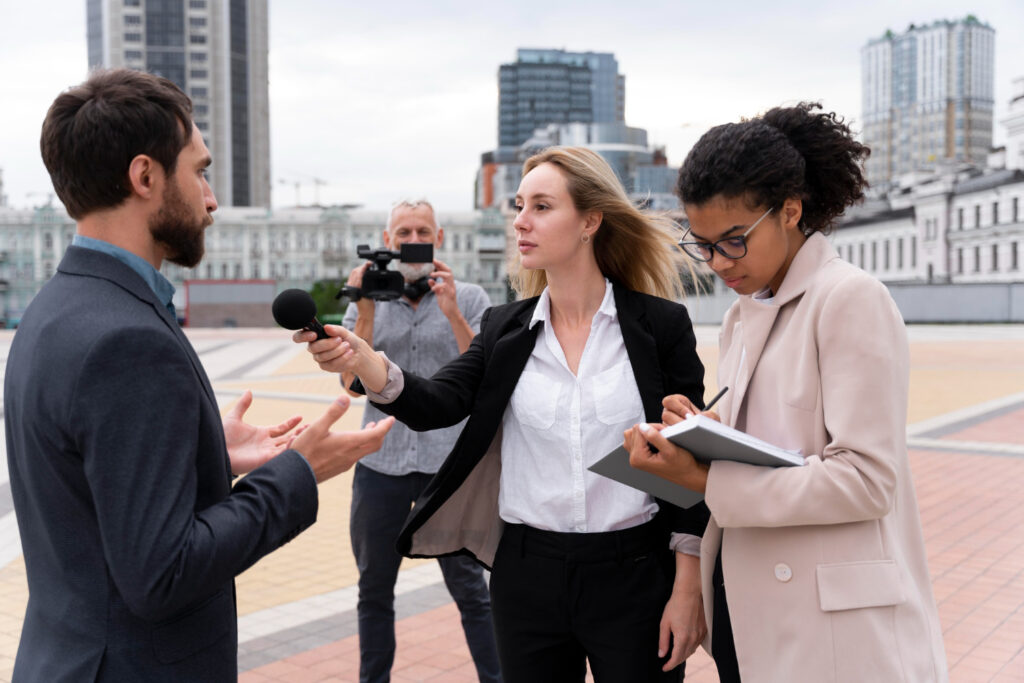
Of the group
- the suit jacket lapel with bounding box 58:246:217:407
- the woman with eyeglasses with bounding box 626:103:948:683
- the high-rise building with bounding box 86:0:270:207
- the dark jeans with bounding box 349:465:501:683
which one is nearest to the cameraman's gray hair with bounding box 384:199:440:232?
the dark jeans with bounding box 349:465:501:683

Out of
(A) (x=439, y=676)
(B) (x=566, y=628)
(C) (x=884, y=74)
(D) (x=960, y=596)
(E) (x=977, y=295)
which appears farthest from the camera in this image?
(C) (x=884, y=74)

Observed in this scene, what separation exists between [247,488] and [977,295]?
5678 cm

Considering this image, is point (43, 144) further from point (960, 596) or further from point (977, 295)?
point (977, 295)

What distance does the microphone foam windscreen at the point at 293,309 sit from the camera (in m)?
1.92

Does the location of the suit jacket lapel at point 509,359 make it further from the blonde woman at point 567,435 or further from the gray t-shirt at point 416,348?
the gray t-shirt at point 416,348

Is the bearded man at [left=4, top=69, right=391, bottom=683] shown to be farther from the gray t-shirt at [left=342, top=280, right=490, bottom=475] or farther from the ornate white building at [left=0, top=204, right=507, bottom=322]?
the ornate white building at [left=0, top=204, right=507, bottom=322]

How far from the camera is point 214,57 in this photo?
107438mm

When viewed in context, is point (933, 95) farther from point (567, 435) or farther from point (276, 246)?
point (567, 435)

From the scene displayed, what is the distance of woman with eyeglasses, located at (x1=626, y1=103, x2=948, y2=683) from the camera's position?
1713mm

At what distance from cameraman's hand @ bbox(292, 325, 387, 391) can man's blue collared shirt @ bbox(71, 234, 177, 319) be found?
1.12 ft

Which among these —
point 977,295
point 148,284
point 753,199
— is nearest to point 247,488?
point 148,284

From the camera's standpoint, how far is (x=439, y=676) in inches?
152

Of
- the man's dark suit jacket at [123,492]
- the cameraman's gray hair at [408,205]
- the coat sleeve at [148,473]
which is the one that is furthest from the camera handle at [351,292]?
the coat sleeve at [148,473]

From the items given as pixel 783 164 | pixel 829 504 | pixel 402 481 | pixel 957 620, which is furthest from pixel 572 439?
pixel 957 620
